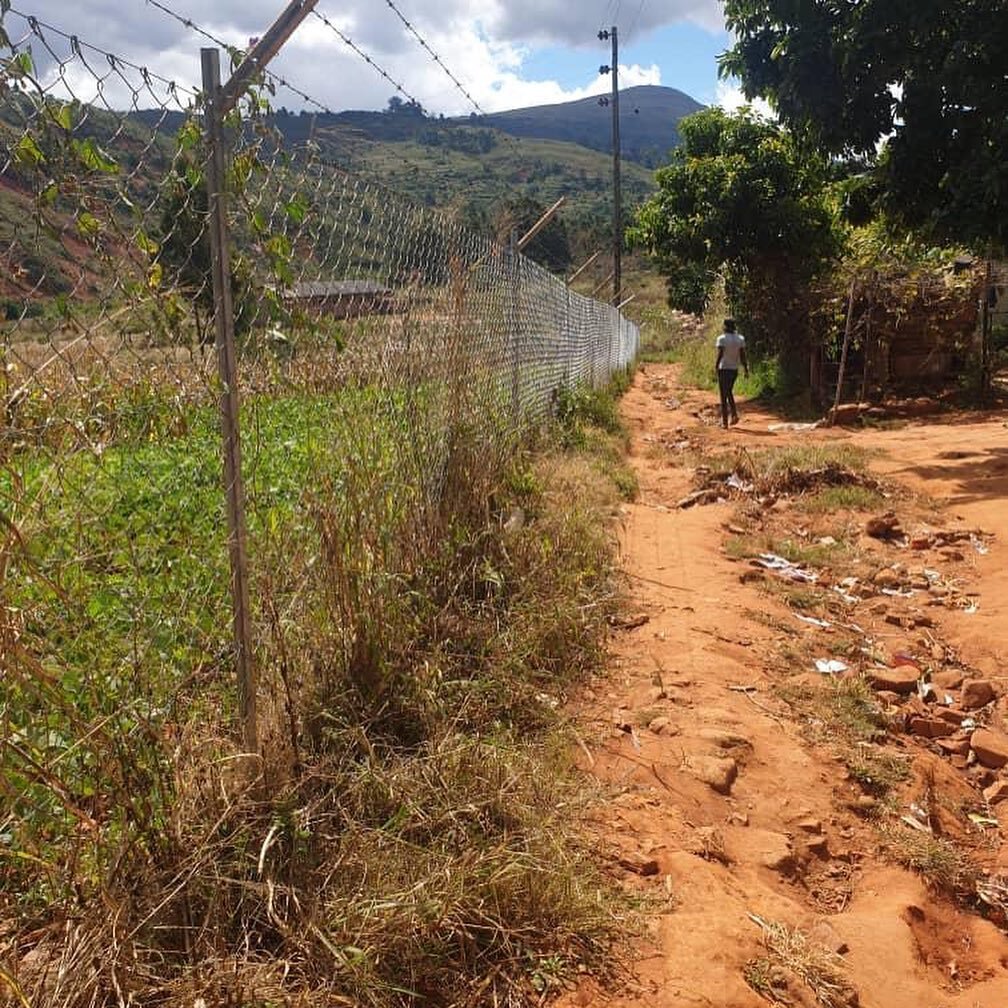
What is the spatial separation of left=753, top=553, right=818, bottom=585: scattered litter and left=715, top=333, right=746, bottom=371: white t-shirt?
685 centimetres

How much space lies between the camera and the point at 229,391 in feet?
6.66

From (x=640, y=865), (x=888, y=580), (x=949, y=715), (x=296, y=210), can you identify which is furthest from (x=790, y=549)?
(x=296, y=210)

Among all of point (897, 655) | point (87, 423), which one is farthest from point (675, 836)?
point (897, 655)

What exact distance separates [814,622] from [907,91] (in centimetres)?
725

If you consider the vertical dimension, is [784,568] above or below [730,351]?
below

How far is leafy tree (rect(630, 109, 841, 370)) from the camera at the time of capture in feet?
49.0

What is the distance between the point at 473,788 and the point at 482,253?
3.18 meters

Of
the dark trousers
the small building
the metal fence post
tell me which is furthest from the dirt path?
the dark trousers

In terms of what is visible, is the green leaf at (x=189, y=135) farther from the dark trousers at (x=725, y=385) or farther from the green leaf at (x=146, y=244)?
the dark trousers at (x=725, y=385)

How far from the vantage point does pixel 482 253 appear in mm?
4844

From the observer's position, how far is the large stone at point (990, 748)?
11.4 ft

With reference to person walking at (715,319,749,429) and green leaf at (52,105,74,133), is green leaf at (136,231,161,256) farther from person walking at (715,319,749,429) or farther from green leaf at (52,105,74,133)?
person walking at (715,319,749,429)

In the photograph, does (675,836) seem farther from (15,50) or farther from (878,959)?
(15,50)

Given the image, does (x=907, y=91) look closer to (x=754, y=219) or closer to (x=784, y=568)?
(x=754, y=219)
